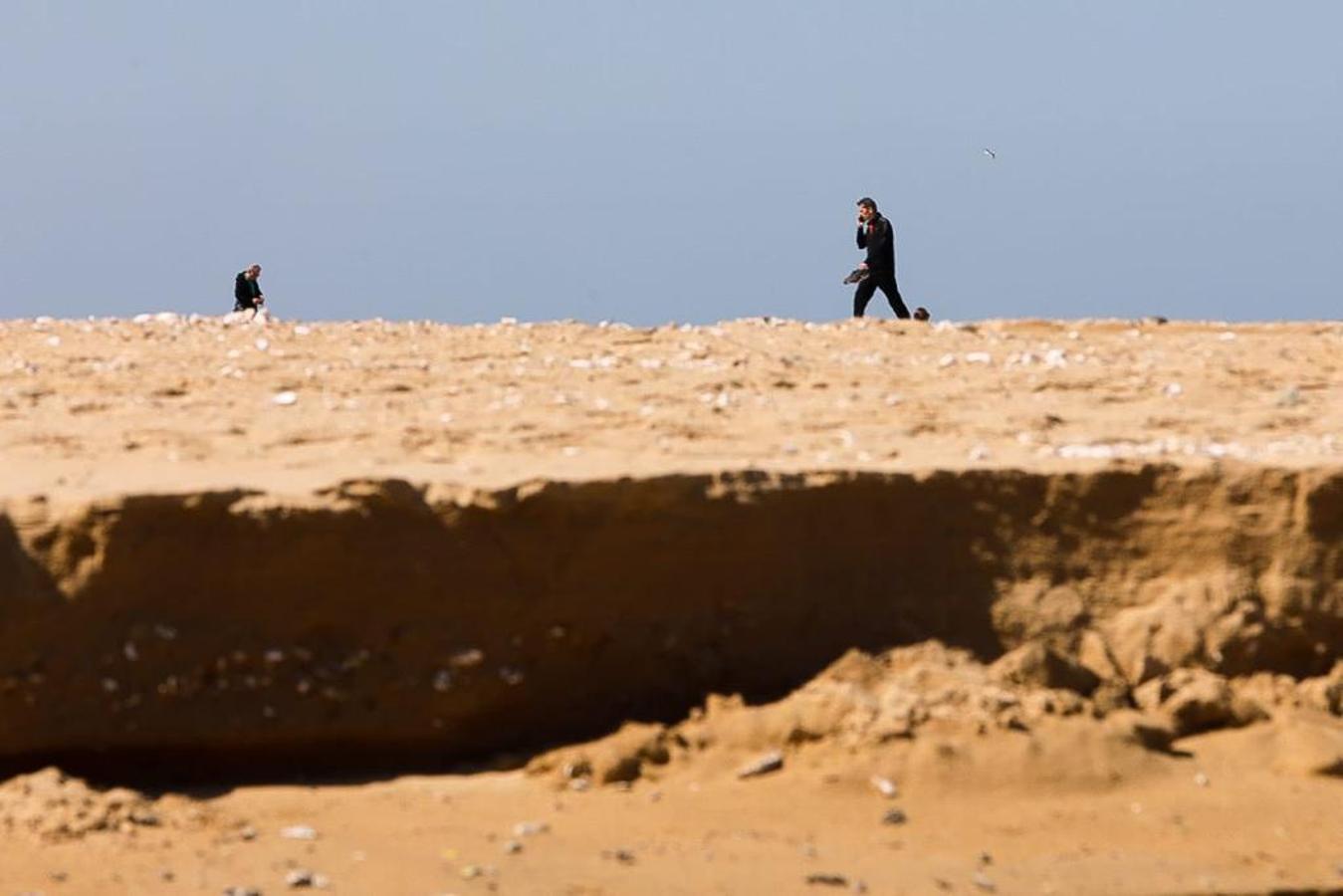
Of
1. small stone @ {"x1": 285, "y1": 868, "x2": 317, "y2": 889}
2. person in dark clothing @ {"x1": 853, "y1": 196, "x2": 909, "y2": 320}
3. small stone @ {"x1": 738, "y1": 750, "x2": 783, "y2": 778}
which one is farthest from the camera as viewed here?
person in dark clothing @ {"x1": 853, "y1": 196, "x2": 909, "y2": 320}

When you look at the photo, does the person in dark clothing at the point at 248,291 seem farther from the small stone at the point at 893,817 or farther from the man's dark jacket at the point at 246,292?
the small stone at the point at 893,817

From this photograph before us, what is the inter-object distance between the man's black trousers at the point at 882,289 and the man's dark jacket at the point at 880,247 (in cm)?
3

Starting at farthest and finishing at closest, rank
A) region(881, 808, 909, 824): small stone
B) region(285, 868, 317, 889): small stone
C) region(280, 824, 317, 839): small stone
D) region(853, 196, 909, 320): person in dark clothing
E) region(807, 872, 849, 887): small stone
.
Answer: region(853, 196, 909, 320): person in dark clothing < region(881, 808, 909, 824): small stone < region(280, 824, 317, 839): small stone < region(807, 872, 849, 887): small stone < region(285, 868, 317, 889): small stone

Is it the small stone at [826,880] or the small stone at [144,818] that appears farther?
the small stone at [144,818]

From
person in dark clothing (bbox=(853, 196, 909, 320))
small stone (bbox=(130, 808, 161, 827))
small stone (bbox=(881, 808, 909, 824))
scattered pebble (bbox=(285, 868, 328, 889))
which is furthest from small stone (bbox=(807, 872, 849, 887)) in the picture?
A: person in dark clothing (bbox=(853, 196, 909, 320))

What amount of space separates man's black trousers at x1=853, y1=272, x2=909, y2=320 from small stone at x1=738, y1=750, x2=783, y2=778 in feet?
23.3

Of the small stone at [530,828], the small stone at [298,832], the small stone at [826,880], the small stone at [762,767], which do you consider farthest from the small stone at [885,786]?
the small stone at [298,832]

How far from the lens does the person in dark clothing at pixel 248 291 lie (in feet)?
47.5

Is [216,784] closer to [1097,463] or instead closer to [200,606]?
[200,606]

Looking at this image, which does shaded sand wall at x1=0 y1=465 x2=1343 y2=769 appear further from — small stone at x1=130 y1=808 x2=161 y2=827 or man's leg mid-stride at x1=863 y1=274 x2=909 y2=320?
man's leg mid-stride at x1=863 y1=274 x2=909 y2=320

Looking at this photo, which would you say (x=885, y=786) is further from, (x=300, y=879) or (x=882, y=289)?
(x=882, y=289)

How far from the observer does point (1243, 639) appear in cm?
793

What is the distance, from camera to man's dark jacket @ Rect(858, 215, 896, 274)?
14.2 meters

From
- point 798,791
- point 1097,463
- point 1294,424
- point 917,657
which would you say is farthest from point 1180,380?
point 798,791
